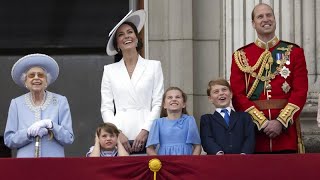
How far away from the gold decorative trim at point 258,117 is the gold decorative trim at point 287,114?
122mm

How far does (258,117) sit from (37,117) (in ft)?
5.81

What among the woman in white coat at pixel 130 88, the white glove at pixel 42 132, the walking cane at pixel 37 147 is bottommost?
the walking cane at pixel 37 147

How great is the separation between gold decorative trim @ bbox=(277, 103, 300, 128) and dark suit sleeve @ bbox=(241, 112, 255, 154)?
0.26 metres

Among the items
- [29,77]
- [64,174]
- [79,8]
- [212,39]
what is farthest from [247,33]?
[64,174]

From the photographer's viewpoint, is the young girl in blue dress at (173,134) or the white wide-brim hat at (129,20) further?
the white wide-brim hat at (129,20)

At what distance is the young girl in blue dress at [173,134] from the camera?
9.22 m

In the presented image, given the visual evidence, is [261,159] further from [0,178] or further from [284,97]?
[0,178]

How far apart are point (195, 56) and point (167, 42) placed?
325 mm

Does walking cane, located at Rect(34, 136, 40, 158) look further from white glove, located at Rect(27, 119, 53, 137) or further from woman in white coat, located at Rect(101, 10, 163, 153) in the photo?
woman in white coat, located at Rect(101, 10, 163, 153)

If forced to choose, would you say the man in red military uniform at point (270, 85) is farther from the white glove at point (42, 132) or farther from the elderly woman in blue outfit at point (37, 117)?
the white glove at point (42, 132)

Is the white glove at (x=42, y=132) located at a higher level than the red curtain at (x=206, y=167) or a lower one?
higher

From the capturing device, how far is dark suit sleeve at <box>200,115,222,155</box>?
9117 millimetres

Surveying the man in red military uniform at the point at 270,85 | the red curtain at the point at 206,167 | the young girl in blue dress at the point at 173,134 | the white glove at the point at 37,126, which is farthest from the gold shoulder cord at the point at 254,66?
the white glove at the point at 37,126

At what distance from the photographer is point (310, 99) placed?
444 inches
